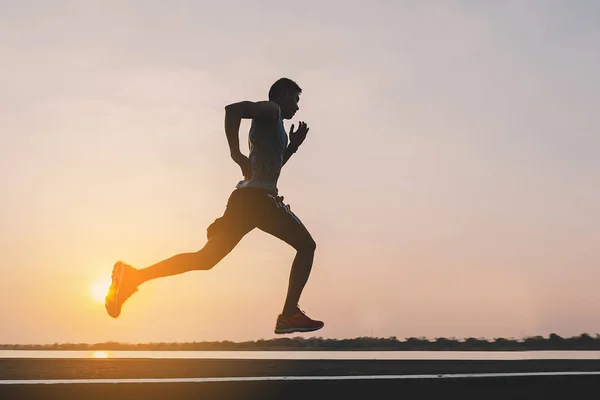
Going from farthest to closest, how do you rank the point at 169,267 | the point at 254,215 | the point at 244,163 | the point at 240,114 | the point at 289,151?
the point at 289,151 < the point at 169,267 < the point at 244,163 < the point at 254,215 < the point at 240,114

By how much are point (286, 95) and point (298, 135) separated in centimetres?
41

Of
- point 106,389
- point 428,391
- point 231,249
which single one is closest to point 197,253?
point 231,249

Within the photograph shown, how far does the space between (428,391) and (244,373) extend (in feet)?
7.07

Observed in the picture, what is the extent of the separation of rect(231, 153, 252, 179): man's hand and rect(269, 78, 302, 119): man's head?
1.96 feet

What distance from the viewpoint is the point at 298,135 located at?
24.9 feet

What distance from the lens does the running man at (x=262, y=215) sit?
714 centimetres

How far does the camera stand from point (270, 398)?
471cm

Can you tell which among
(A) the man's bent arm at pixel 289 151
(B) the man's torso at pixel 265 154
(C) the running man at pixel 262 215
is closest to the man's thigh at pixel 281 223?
(C) the running man at pixel 262 215

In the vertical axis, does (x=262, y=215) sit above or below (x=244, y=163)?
below

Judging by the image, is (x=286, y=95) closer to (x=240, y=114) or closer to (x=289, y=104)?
(x=289, y=104)

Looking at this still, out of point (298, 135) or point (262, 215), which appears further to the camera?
point (298, 135)

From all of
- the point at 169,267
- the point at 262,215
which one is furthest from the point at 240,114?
the point at 169,267

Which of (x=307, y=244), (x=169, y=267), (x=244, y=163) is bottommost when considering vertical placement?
(x=169, y=267)

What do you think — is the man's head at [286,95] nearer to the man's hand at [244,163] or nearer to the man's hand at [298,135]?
the man's hand at [298,135]
